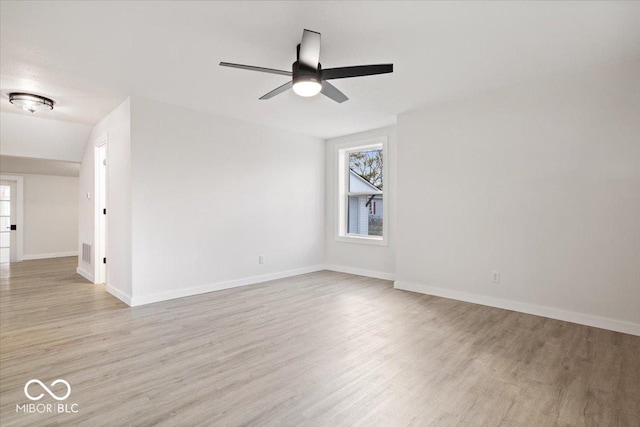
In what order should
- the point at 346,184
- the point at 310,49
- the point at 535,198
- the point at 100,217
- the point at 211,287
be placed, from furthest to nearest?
1. the point at 346,184
2. the point at 100,217
3. the point at 211,287
4. the point at 535,198
5. the point at 310,49

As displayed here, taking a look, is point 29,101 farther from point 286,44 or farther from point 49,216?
point 49,216

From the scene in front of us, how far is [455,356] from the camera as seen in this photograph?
258 centimetres

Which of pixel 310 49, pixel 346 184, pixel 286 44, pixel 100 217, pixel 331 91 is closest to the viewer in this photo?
pixel 310 49

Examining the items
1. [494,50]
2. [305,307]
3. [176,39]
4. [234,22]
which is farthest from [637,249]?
[176,39]

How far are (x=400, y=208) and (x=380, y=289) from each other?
1.24m

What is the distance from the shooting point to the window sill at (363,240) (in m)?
5.47

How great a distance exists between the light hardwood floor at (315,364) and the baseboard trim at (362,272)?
1.33 metres

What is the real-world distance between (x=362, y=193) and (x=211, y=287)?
122 inches

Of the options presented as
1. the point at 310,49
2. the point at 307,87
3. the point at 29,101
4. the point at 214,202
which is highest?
the point at 29,101

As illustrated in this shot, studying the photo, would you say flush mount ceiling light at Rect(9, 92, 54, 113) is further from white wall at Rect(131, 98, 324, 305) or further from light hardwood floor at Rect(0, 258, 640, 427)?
light hardwood floor at Rect(0, 258, 640, 427)

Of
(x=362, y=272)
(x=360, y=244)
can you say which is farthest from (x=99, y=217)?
(x=362, y=272)

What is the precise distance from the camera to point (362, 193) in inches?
236


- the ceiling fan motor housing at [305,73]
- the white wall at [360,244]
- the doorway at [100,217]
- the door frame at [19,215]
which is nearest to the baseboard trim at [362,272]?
the white wall at [360,244]

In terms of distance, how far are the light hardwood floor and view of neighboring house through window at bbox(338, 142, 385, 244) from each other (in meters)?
2.05
